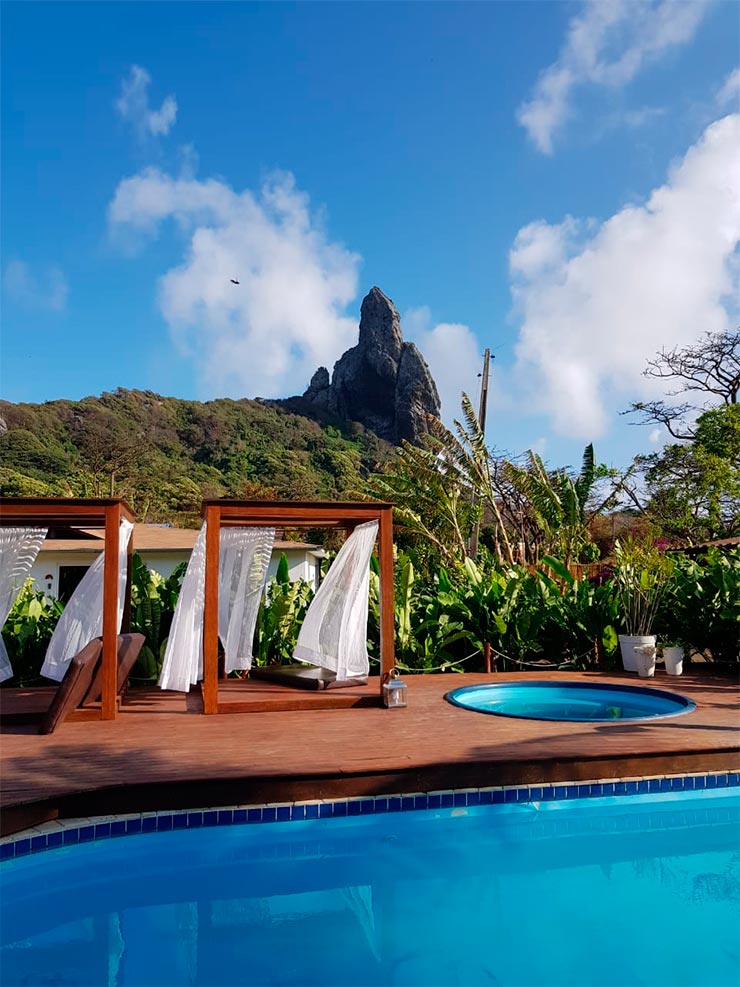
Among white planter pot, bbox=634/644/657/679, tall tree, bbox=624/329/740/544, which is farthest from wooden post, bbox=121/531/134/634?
tall tree, bbox=624/329/740/544

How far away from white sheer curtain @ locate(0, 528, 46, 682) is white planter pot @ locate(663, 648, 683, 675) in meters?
6.85

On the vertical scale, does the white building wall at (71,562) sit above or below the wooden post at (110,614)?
above

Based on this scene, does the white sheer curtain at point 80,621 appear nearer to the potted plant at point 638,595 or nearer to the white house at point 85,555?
the potted plant at point 638,595

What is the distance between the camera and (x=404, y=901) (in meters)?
3.69

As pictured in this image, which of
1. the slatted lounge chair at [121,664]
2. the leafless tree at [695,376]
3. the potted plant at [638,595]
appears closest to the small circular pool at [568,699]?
the potted plant at [638,595]

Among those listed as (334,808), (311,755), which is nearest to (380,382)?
(311,755)

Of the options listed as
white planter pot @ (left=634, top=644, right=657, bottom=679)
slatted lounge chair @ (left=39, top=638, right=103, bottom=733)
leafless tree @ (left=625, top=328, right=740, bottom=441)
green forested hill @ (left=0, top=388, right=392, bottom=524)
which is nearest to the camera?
slatted lounge chair @ (left=39, top=638, right=103, bottom=733)

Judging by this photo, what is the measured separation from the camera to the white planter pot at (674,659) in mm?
8398

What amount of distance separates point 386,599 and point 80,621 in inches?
107

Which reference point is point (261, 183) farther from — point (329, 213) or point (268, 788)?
point (268, 788)

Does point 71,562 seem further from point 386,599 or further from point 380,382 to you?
point 380,382

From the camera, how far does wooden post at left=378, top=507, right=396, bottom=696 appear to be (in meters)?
6.64

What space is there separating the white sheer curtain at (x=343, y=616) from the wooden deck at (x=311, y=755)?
572 millimetres

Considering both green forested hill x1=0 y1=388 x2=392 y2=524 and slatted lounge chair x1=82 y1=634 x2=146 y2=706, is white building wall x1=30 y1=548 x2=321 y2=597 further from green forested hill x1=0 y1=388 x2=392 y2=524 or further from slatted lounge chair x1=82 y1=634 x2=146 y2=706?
green forested hill x1=0 y1=388 x2=392 y2=524
